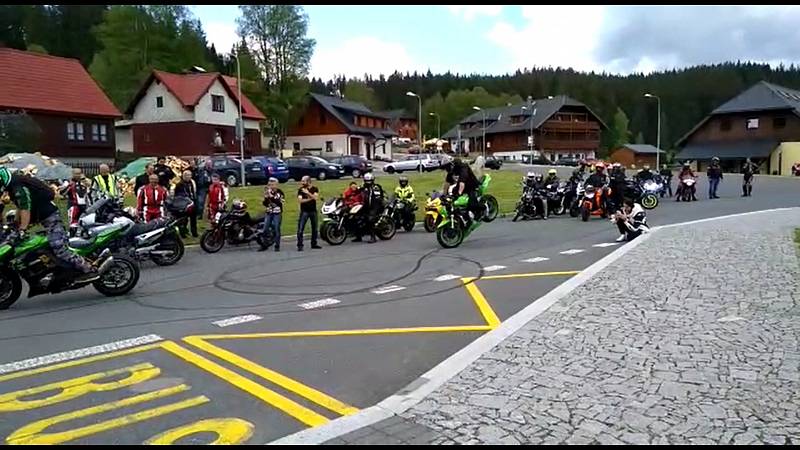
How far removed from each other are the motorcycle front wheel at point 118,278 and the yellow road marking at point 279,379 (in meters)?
3.21

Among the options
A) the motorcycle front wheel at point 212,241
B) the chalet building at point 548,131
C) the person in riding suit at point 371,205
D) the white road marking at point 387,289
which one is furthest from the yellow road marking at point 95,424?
the chalet building at point 548,131

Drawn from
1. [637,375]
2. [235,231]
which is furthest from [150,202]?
[637,375]

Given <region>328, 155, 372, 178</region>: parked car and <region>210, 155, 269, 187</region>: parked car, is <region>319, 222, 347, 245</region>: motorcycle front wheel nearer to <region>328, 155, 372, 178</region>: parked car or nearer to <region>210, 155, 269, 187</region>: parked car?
<region>210, 155, 269, 187</region>: parked car

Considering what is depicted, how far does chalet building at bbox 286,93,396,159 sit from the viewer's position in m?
75.6

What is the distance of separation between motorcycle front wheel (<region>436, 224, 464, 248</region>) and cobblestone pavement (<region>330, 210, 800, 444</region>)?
18.3 feet

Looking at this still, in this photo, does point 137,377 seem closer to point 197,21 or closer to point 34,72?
point 34,72

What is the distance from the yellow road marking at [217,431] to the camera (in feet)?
14.1

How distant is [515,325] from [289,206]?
1720 cm

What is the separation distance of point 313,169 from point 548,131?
203 feet

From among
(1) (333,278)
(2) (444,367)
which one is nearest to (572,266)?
(1) (333,278)

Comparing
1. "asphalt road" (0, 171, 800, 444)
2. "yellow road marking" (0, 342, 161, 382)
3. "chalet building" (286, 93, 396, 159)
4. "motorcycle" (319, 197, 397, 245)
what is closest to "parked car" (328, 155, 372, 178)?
"motorcycle" (319, 197, 397, 245)

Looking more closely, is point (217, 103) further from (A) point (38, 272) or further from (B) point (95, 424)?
(B) point (95, 424)

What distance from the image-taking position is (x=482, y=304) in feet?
28.1

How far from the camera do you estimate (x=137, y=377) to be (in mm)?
5719
